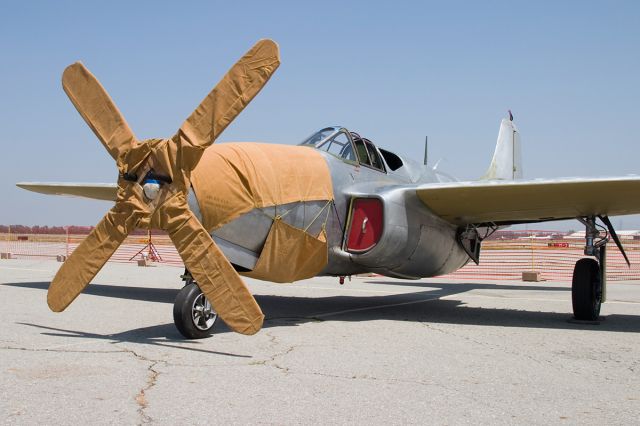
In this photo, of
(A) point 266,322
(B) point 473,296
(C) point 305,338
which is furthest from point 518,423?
(B) point 473,296

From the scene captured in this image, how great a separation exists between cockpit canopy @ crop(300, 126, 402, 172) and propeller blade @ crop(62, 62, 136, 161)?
3.10 m

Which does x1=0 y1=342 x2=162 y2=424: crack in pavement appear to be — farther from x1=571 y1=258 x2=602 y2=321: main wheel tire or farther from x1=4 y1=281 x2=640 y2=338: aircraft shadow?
x1=571 y1=258 x2=602 y2=321: main wheel tire

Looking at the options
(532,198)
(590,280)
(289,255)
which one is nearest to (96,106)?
(289,255)

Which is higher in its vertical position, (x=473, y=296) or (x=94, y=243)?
(x=94, y=243)

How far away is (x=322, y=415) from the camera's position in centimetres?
416

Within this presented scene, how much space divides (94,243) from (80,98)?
164cm

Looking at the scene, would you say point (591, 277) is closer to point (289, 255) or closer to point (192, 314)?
point (289, 255)

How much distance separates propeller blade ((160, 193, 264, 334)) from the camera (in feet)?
21.0

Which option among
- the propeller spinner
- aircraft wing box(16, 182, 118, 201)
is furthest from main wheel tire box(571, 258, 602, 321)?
aircraft wing box(16, 182, 118, 201)

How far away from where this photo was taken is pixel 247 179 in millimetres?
7238

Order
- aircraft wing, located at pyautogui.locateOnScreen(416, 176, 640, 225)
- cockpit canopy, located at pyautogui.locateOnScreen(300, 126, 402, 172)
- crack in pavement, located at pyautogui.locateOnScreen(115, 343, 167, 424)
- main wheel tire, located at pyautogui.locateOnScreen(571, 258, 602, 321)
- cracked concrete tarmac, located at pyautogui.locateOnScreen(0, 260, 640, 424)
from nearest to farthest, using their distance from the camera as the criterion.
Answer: crack in pavement, located at pyautogui.locateOnScreen(115, 343, 167, 424), cracked concrete tarmac, located at pyautogui.locateOnScreen(0, 260, 640, 424), aircraft wing, located at pyautogui.locateOnScreen(416, 176, 640, 225), cockpit canopy, located at pyautogui.locateOnScreen(300, 126, 402, 172), main wheel tire, located at pyautogui.locateOnScreen(571, 258, 602, 321)

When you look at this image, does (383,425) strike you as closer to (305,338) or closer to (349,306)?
(305,338)

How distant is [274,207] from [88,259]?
7.18 feet

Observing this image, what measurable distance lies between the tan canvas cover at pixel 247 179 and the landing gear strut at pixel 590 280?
464cm
